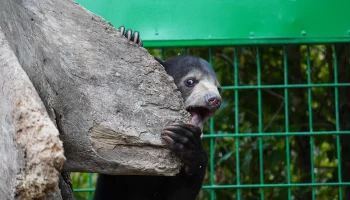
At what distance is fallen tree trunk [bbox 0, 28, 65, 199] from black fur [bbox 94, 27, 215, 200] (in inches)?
48.6

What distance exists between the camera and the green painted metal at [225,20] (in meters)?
6.45

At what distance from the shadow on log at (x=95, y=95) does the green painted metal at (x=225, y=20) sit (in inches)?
85.4

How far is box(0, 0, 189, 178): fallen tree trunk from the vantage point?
3889 mm

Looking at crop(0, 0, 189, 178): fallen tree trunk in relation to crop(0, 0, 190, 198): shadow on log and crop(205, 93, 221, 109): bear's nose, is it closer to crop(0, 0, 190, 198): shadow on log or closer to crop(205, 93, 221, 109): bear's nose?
crop(0, 0, 190, 198): shadow on log

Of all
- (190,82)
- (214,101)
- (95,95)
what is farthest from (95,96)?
(190,82)

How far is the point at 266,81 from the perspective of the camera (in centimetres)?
796

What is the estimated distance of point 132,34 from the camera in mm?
4902

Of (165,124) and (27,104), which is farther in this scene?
(165,124)

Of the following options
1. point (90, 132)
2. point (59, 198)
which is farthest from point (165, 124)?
point (59, 198)

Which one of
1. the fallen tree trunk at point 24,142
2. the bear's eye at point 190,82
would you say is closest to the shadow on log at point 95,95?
the fallen tree trunk at point 24,142

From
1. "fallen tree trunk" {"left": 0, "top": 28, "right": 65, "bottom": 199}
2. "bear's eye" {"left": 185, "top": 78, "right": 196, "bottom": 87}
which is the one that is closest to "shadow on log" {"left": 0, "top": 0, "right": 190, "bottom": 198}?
"fallen tree trunk" {"left": 0, "top": 28, "right": 65, "bottom": 199}

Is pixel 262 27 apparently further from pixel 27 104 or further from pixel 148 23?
pixel 27 104

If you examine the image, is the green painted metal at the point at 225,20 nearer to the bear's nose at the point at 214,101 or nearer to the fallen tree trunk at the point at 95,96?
the bear's nose at the point at 214,101

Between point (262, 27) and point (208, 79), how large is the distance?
40.3 inches
